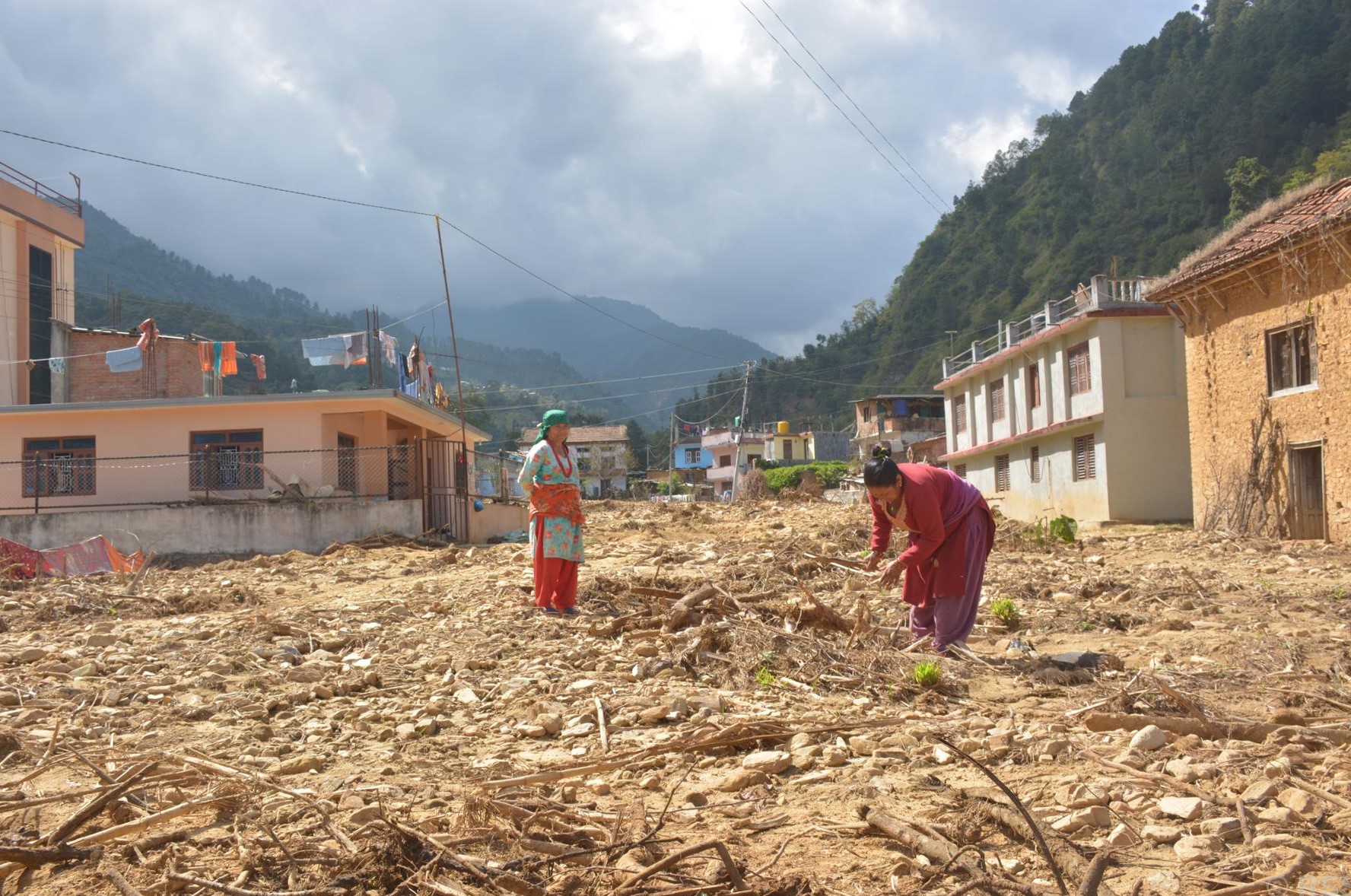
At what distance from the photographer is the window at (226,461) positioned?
62.2 feet

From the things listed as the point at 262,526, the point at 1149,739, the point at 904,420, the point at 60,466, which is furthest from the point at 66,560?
the point at 904,420

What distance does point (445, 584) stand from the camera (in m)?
10.1

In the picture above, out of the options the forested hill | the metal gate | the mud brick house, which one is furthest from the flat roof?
the forested hill

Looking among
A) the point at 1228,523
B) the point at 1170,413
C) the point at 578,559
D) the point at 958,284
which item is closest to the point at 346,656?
the point at 578,559

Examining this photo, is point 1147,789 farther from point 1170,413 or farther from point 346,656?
point 1170,413

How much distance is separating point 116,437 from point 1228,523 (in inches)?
839

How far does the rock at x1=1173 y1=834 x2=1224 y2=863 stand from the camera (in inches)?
110

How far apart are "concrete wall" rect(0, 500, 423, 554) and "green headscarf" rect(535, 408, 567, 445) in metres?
10.5

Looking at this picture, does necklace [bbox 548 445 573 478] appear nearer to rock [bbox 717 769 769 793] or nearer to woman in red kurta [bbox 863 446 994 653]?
woman in red kurta [bbox 863 446 994 653]

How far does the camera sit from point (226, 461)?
19.1 m

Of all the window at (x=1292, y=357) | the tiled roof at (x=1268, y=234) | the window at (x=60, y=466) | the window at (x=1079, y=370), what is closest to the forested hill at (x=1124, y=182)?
the window at (x=1079, y=370)

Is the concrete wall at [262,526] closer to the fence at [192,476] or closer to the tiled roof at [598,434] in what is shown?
the fence at [192,476]

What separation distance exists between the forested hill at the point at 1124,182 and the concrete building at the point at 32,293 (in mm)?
43736

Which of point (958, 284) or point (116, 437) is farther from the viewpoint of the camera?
point (958, 284)
